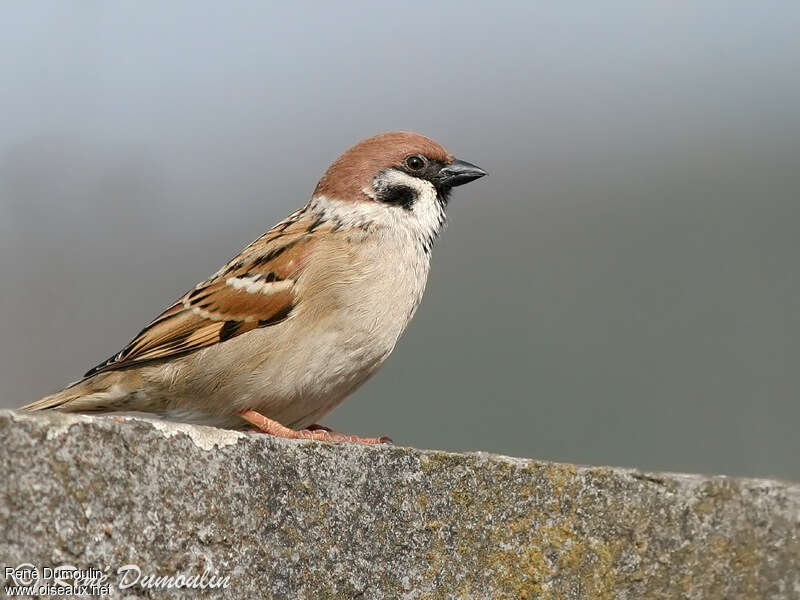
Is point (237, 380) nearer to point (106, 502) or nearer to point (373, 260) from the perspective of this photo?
point (373, 260)

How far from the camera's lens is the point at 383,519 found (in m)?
1.96

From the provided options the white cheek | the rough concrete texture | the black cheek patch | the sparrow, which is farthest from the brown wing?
the rough concrete texture

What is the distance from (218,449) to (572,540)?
0.68 metres

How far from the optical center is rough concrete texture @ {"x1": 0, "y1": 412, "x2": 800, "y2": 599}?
1.66 m

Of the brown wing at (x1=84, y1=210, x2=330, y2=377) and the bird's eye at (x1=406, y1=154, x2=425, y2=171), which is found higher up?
the bird's eye at (x1=406, y1=154, x2=425, y2=171)

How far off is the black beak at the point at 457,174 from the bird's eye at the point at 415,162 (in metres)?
0.08

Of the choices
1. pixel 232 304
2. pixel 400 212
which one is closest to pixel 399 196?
pixel 400 212

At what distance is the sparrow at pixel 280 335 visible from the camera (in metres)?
3.25

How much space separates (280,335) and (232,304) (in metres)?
0.31

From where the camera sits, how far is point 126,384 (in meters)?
3.36

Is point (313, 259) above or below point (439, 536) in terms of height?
above

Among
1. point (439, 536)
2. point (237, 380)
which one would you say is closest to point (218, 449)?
point (439, 536)

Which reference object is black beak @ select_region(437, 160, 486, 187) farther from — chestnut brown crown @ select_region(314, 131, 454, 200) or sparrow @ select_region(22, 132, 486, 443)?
sparrow @ select_region(22, 132, 486, 443)

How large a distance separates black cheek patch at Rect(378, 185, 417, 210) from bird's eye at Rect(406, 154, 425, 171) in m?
0.11
